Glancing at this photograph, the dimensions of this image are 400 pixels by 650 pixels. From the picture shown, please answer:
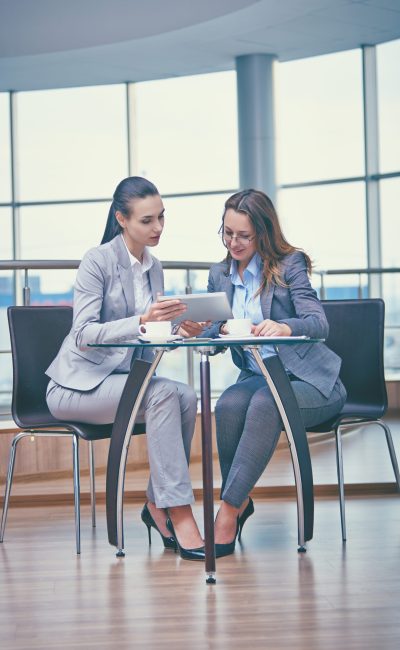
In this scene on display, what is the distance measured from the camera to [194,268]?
4.68m

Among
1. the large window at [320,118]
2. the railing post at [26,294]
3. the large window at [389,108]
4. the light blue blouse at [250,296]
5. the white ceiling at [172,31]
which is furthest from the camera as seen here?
the large window at [320,118]

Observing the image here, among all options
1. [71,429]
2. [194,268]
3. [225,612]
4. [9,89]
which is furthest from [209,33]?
[225,612]

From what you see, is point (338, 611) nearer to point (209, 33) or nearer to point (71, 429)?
point (71, 429)

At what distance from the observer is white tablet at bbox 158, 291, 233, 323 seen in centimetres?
250

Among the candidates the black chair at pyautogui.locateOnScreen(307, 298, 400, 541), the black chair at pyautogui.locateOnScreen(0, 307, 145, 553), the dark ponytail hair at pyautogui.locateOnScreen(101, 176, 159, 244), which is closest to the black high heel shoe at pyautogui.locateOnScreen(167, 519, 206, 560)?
the black chair at pyautogui.locateOnScreen(0, 307, 145, 553)

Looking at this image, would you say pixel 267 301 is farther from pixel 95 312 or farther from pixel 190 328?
pixel 95 312

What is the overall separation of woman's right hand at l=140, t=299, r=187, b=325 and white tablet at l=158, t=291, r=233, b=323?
0.04 ft

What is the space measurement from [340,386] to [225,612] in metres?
0.99

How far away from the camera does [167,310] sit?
2508mm

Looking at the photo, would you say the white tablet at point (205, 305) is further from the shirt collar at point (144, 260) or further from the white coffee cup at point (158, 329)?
the shirt collar at point (144, 260)

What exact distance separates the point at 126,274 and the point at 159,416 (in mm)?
498

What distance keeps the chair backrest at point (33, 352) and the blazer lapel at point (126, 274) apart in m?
0.41

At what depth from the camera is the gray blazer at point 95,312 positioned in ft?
9.30

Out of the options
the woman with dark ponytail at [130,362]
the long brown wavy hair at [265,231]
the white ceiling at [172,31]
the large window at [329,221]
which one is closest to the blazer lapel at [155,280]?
the woman with dark ponytail at [130,362]
